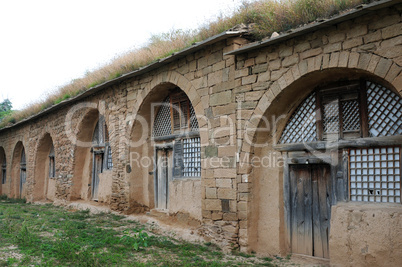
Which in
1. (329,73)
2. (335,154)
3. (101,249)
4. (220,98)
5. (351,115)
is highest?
(329,73)

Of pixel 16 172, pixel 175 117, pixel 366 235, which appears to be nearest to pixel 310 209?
pixel 366 235

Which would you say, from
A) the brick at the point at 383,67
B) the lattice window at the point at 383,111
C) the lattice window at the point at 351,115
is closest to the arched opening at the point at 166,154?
the lattice window at the point at 351,115

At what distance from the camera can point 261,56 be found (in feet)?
18.3

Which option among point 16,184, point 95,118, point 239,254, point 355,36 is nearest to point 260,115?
point 355,36

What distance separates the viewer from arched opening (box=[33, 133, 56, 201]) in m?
13.6

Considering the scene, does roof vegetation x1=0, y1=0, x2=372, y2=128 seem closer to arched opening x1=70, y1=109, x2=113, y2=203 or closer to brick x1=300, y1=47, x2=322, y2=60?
brick x1=300, y1=47, x2=322, y2=60

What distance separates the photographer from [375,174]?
4633 millimetres

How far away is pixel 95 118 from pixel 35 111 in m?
4.61

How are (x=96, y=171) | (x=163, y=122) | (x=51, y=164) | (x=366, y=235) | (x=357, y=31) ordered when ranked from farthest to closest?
(x=51, y=164) < (x=96, y=171) < (x=163, y=122) < (x=357, y=31) < (x=366, y=235)

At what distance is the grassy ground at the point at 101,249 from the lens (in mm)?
4738

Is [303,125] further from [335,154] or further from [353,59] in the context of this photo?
[353,59]

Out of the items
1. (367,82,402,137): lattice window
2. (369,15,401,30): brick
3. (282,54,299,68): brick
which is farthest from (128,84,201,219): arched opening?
(369,15,401,30): brick

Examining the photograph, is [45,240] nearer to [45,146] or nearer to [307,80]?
[307,80]

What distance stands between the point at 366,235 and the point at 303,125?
75.2 inches
